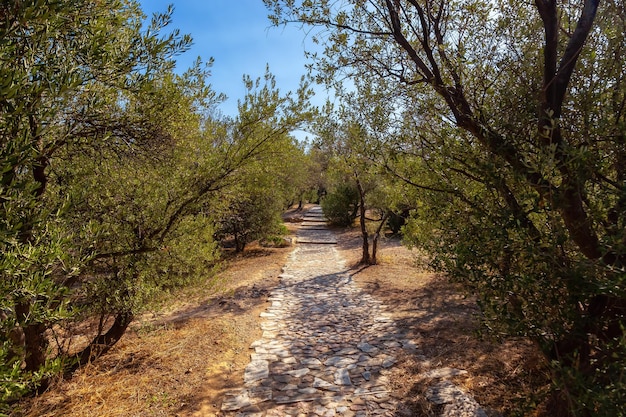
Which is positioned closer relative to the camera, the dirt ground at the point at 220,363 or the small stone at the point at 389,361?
the dirt ground at the point at 220,363

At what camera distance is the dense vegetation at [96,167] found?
2178 mm

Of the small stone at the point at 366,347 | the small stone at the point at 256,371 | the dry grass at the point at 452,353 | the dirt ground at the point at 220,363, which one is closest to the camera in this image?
the dry grass at the point at 452,353

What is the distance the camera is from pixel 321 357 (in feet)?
18.5

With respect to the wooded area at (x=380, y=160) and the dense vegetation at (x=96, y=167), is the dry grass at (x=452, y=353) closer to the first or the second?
the wooded area at (x=380, y=160)

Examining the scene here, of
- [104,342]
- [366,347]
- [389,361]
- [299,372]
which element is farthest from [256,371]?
[104,342]

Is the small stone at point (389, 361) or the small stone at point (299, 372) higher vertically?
the small stone at point (299, 372)

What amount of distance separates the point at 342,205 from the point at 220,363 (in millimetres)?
19757

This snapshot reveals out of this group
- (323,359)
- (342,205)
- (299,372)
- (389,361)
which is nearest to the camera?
(299,372)

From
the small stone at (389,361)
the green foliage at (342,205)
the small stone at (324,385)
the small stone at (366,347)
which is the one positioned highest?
the green foliage at (342,205)

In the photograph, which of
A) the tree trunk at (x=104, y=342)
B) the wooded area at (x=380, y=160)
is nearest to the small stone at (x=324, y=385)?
the wooded area at (x=380, y=160)

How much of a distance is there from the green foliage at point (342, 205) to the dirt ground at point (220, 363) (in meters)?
14.9

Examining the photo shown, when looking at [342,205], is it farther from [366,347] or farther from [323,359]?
[323,359]

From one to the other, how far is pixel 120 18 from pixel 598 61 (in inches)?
181

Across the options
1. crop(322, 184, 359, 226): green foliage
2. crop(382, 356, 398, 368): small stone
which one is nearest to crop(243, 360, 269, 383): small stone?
crop(382, 356, 398, 368): small stone
